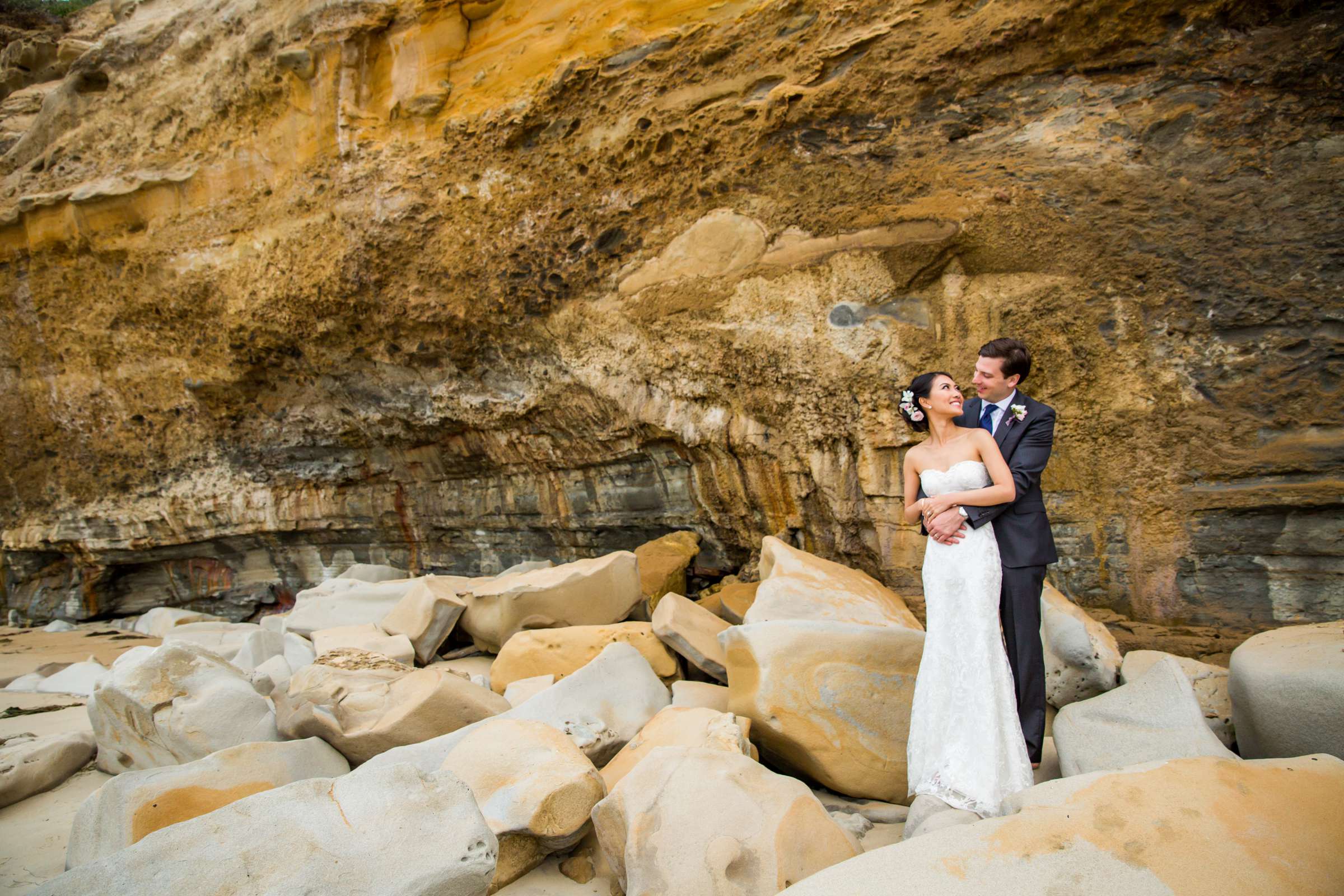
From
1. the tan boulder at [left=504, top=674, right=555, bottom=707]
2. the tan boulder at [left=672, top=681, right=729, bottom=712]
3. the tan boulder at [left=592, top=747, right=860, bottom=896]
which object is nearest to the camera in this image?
the tan boulder at [left=592, top=747, right=860, bottom=896]

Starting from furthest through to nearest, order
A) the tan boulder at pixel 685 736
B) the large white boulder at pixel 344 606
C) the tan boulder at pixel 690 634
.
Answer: the large white boulder at pixel 344 606, the tan boulder at pixel 690 634, the tan boulder at pixel 685 736

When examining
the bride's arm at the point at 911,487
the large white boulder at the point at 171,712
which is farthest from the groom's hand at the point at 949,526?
the large white boulder at the point at 171,712

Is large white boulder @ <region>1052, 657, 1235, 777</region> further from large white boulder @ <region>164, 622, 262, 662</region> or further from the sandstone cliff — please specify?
large white boulder @ <region>164, 622, 262, 662</region>

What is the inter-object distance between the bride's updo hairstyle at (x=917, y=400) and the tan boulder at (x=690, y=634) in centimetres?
155

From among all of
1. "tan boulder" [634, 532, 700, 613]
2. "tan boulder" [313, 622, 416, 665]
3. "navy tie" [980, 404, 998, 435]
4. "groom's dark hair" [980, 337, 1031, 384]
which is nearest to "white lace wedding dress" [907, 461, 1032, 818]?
"navy tie" [980, 404, 998, 435]

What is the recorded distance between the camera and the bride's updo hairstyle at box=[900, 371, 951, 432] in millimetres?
2900

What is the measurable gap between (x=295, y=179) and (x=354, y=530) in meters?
3.29

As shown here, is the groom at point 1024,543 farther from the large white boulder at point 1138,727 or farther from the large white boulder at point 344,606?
the large white boulder at point 344,606

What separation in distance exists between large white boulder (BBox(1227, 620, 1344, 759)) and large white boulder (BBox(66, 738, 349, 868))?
3149mm

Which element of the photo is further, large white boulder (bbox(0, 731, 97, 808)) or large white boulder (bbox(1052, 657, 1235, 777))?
large white boulder (bbox(0, 731, 97, 808))

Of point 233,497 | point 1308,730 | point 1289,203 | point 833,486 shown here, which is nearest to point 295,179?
point 233,497

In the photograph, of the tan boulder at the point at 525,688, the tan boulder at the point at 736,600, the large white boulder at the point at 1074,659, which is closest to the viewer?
the large white boulder at the point at 1074,659

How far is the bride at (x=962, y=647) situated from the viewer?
2.54 metres

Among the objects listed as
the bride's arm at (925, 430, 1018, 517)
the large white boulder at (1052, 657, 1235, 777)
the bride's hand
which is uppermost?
the bride's arm at (925, 430, 1018, 517)
